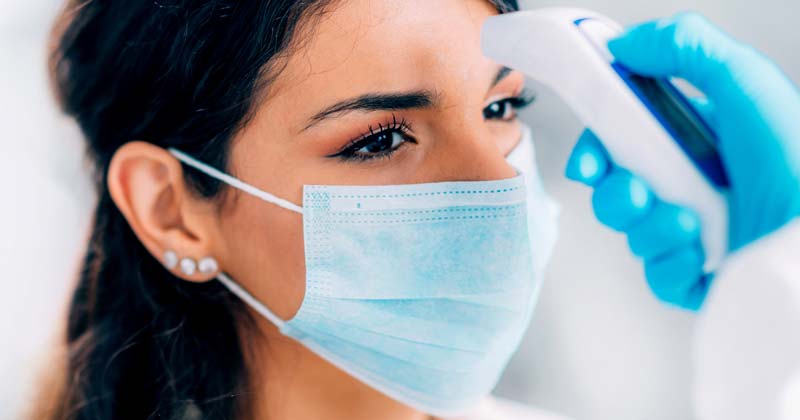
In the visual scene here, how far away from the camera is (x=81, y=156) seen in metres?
1.48

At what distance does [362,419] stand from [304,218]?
0.40m

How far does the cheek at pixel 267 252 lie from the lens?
1114mm

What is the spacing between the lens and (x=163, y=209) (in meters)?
1.20

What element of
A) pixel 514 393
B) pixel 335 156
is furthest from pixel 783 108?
pixel 514 393

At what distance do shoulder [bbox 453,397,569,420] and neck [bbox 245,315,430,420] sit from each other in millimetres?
351

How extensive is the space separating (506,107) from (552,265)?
22.0 inches

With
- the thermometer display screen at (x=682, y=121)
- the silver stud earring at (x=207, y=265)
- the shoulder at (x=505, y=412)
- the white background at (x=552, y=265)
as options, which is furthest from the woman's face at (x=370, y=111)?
the shoulder at (x=505, y=412)

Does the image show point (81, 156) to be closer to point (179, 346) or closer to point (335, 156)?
point (179, 346)

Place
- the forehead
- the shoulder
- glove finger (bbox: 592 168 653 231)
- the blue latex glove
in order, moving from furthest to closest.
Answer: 1. the shoulder
2. the forehead
3. glove finger (bbox: 592 168 653 231)
4. the blue latex glove

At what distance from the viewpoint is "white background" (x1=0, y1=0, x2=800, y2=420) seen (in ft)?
4.78

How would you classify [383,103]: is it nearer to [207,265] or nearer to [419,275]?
[419,275]

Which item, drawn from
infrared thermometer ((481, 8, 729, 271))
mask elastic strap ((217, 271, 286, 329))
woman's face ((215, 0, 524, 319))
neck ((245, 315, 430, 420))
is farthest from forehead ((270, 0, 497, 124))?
neck ((245, 315, 430, 420))

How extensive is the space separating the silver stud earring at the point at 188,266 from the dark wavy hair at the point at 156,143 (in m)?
0.09

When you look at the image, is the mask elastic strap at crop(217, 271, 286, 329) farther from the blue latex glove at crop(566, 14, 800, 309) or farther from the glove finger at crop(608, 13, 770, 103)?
the glove finger at crop(608, 13, 770, 103)
